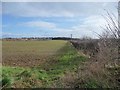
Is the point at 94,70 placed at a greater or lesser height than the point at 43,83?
greater

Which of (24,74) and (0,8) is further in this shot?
(24,74)

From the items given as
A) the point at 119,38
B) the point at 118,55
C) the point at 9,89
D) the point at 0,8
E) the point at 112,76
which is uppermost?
the point at 0,8

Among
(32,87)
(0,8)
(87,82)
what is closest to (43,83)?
(32,87)

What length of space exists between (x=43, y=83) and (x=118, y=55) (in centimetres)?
492

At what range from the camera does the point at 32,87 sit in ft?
34.5

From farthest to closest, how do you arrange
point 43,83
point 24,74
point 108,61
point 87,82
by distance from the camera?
point 24,74
point 43,83
point 87,82
point 108,61

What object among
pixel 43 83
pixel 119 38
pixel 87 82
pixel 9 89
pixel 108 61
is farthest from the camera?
pixel 43 83

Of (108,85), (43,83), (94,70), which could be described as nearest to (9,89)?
(43,83)

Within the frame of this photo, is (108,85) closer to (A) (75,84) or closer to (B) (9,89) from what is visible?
(A) (75,84)

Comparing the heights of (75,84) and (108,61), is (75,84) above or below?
below

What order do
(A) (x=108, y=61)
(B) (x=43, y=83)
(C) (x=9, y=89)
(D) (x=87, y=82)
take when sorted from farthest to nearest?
(B) (x=43, y=83)
(C) (x=9, y=89)
(D) (x=87, y=82)
(A) (x=108, y=61)

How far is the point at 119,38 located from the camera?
7055mm

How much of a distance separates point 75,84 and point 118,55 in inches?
112

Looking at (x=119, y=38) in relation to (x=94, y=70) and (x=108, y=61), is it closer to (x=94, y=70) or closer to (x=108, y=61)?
(x=108, y=61)
